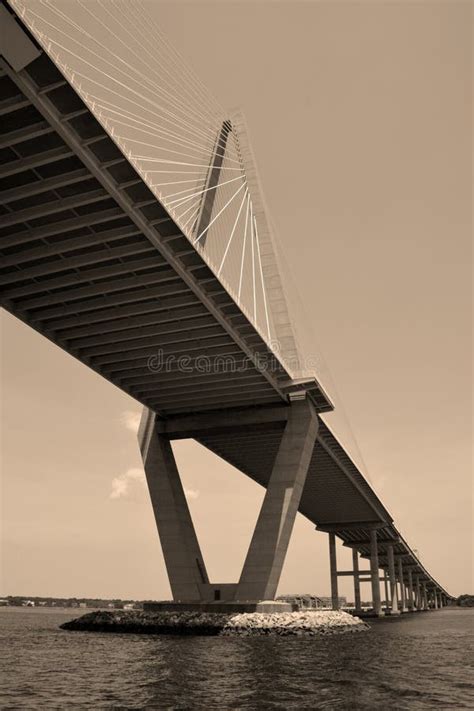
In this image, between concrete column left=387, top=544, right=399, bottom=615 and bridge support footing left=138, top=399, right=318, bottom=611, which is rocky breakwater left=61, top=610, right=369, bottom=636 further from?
concrete column left=387, top=544, right=399, bottom=615

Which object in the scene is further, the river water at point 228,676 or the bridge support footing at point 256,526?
the bridge support footing at point 256,526

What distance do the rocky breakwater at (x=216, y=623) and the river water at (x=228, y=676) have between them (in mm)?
3299

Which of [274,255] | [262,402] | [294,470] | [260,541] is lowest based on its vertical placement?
[260,541]

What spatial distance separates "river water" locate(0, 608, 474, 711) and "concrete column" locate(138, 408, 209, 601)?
11.3m

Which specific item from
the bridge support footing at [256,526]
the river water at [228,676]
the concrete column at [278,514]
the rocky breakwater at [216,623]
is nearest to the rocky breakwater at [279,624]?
the rocky breakwater at [216,623]

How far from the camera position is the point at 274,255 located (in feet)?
134

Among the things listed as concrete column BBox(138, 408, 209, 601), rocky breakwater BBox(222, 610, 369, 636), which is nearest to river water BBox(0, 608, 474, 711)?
rocky breakwater BBox(222, 610, 369, 636)

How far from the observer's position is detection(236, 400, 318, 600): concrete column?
37.8 meters

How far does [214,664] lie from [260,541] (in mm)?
17908

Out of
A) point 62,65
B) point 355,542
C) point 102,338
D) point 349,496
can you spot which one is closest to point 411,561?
point 355,542

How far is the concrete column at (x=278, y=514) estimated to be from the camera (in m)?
37.8

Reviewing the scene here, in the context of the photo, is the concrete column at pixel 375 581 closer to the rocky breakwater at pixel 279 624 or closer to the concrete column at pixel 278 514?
the concrete column at pixel 278 514

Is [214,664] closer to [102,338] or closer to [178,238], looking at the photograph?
[178,238]

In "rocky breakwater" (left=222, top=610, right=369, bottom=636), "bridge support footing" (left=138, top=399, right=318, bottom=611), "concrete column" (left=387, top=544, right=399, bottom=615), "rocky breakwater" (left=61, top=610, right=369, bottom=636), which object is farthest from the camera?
"concrete column" (left=387, top=544, right=399, bottom=615)
